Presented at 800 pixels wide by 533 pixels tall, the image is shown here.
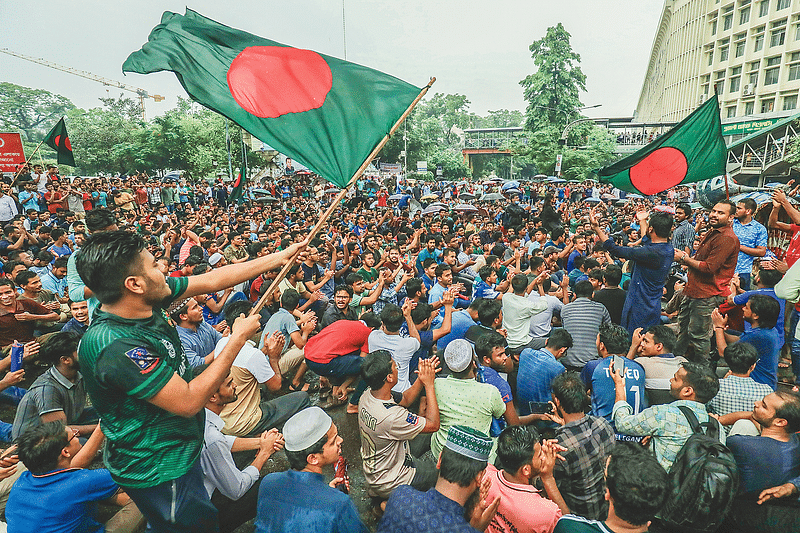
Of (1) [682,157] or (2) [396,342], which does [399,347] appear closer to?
(2) [396,342]

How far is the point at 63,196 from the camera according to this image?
13719 millimetres

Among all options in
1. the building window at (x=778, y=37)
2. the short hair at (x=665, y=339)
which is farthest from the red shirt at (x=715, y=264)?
the building window at (x=778, y=37)

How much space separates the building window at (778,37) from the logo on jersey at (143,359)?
169ft

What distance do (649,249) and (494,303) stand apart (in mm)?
1872

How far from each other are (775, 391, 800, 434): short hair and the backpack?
0.54 m

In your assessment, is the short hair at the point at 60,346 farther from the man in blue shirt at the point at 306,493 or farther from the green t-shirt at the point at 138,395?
the man in blue shirt at the point at 306,493

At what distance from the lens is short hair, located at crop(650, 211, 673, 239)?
467cm

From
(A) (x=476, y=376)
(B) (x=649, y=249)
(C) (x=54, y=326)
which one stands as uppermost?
(B) (x=649, y=249)

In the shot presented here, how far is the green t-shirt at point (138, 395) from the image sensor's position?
1.71 meters

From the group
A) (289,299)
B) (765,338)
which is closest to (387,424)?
(289,299)

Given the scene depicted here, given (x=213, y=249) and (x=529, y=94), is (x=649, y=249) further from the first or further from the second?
(x=529, y=94)

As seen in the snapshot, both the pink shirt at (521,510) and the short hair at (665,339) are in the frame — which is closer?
the pink shirt at (521,510)

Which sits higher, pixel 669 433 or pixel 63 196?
pixel 63 196

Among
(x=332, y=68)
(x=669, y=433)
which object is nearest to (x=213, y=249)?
(x=332, y=68)
